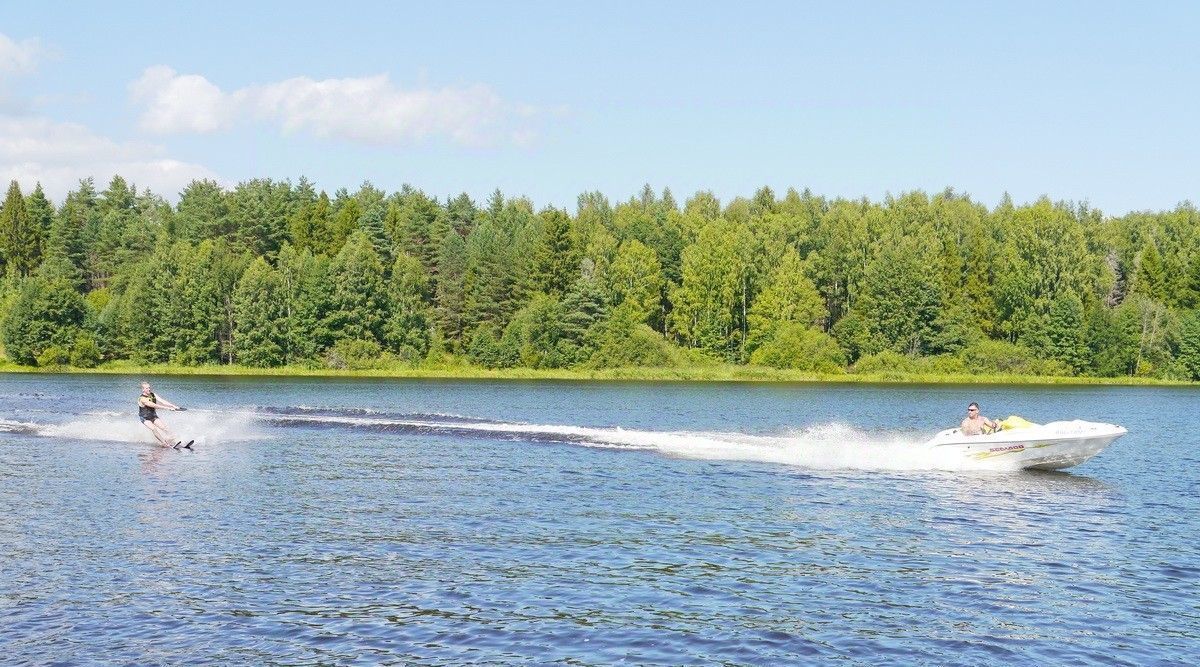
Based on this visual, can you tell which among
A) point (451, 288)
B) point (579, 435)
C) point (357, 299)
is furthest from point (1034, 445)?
point (451, 288)

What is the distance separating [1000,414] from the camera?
70688mm

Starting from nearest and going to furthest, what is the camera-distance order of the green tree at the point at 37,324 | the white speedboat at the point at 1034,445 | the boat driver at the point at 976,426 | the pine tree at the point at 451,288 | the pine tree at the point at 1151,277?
the white speedboat at the point at 1034,445, the boat driver at the point at 976,426, the green tree at the point at 37,324, the pine tree at the point at 1151,277, the pine tree at the point at 451,288

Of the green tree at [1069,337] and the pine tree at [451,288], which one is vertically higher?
the pine tree at [451,288]

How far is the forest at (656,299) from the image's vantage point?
390 ft

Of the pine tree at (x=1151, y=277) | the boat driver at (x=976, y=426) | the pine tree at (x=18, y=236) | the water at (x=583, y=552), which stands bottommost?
the water at (x=583, y=552)

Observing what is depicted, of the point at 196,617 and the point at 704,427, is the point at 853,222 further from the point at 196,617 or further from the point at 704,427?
the point at 196,617

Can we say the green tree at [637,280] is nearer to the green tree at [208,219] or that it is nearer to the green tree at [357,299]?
the green tree at [357,299]

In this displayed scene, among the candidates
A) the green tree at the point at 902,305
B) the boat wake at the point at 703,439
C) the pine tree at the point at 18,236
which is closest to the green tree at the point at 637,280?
the green tree at the point at 902,305

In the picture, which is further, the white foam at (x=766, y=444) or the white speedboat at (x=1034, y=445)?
the white foam at (x=766, y=444)

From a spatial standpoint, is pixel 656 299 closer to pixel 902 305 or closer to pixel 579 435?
pixel 902 305

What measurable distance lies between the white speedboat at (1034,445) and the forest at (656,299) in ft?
268

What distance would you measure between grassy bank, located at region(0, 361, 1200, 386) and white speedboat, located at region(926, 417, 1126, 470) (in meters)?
77.6

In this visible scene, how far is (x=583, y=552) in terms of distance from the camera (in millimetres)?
22531

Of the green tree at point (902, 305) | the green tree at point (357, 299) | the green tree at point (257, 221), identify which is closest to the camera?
the green tree at point (357, 299)
